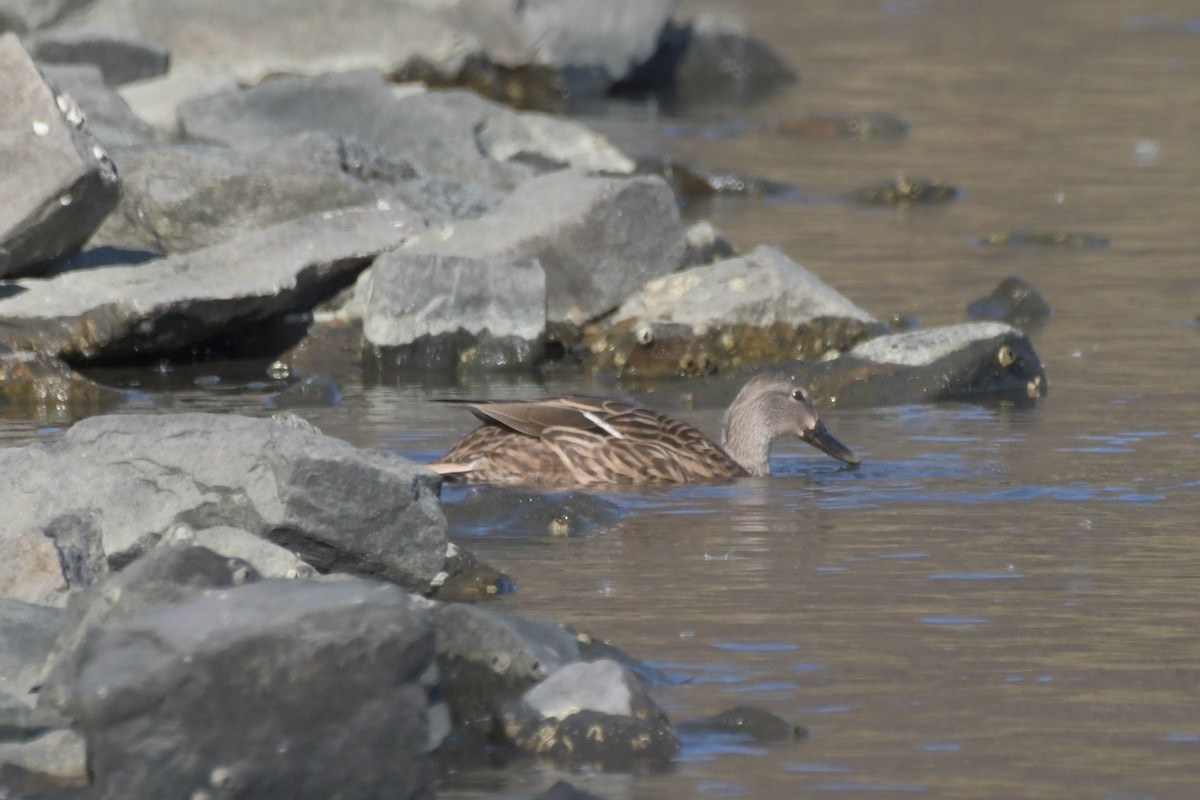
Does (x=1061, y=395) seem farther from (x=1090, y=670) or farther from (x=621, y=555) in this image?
(x=1090, y=670)

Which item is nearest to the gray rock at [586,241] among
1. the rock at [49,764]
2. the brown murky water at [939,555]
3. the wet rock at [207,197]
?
the wet rock at [207,197]

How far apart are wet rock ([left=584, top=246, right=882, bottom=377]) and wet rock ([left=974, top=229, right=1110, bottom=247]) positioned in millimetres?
4659

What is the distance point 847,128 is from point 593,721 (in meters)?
19.2

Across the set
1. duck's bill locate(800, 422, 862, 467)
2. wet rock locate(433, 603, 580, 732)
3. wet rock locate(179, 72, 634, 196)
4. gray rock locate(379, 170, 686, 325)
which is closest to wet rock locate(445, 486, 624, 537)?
duck's bill locate(800, 422, 862, 467)

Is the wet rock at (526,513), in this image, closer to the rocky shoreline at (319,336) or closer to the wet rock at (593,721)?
the rocky shoreline at (319,336)

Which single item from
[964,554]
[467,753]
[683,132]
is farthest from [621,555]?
[683,132]

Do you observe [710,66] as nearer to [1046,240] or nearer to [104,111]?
[1046,240]

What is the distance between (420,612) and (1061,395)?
691 cm

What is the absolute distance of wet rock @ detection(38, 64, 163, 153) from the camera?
1616 centimetres

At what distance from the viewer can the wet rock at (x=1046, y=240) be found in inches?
687

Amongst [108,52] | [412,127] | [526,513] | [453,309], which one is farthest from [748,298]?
[108,52]

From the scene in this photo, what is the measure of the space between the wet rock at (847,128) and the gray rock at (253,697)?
63.7 feet

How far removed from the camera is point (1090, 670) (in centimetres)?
682

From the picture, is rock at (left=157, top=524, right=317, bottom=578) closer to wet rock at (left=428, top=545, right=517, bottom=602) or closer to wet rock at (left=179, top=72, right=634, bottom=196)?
wet rock at (left=428, top=545, right=517, bottom=602)
